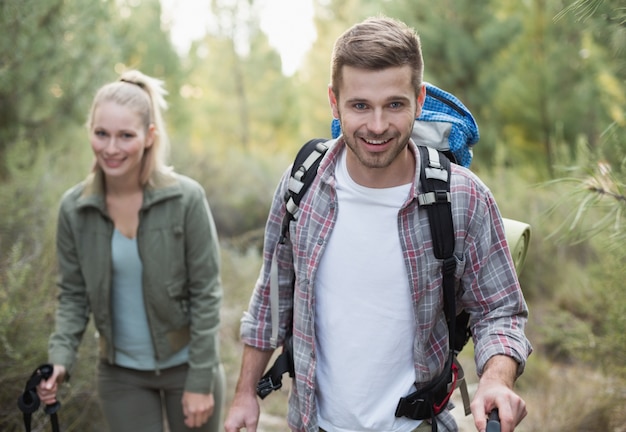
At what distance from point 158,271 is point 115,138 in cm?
60

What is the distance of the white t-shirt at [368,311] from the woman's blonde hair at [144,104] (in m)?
1.28

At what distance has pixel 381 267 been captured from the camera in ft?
6.73

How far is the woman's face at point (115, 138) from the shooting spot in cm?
295

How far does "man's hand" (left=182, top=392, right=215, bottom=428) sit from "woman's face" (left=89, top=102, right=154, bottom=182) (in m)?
1.01

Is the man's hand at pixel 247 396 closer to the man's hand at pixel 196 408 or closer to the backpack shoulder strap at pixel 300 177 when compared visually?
the backpack shoulder strap at pixel 300 177

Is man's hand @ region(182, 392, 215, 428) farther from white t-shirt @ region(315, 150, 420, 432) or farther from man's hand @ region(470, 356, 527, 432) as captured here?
man's hand @ region(470, 356, 527, 432)

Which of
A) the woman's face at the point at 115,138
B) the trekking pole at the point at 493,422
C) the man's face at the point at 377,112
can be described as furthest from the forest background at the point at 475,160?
the trekking pole at the point at 493,422

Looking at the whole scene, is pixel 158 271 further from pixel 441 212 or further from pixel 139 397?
pixel 441 212

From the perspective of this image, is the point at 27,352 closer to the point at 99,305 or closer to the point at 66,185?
the point at 99,305

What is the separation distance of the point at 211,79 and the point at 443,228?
67.3 ft

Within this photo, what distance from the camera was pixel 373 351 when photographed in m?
2.08

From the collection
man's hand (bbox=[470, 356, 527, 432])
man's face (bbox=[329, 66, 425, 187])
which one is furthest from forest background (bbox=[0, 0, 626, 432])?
man's hand (bbox=[470, 356, 527, 432])

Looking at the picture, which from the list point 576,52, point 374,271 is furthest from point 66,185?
point 576,52

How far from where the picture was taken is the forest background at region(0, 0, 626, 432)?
3.72 metres
